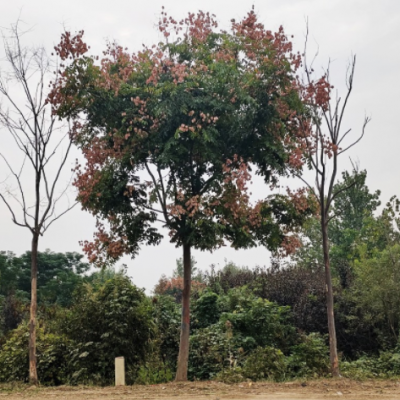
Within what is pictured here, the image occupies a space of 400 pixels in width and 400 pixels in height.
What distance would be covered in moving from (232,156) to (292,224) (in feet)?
6.58

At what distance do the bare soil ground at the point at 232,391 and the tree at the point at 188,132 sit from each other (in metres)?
1.69

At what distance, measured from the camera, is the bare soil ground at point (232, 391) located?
8.37 m

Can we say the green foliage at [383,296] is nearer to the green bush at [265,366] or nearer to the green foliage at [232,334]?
the green foliage at [232,334]

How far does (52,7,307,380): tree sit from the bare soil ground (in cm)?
169

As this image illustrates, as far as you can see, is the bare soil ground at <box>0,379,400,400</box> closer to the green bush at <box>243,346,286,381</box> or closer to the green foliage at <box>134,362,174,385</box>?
the green bush at <box>243,346,286,381</box>

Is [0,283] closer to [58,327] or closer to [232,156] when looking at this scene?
[58,327]

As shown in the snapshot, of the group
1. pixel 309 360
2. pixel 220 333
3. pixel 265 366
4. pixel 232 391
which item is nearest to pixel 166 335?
pixel 220 333

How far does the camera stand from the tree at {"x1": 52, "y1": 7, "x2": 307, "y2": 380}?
33.3 feet

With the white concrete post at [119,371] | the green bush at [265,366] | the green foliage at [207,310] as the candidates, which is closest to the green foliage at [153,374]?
the white concrete post at [119,371]

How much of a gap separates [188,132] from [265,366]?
4907 mm

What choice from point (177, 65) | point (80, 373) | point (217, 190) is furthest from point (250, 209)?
point (80, 373)

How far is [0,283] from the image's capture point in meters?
32.7

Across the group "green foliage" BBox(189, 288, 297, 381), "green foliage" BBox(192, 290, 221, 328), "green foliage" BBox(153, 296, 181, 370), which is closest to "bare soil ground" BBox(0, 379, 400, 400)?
"green foliage" BBox(189, 288, 297, 381)

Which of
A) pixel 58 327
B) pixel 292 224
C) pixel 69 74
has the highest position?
pixel 69 74
